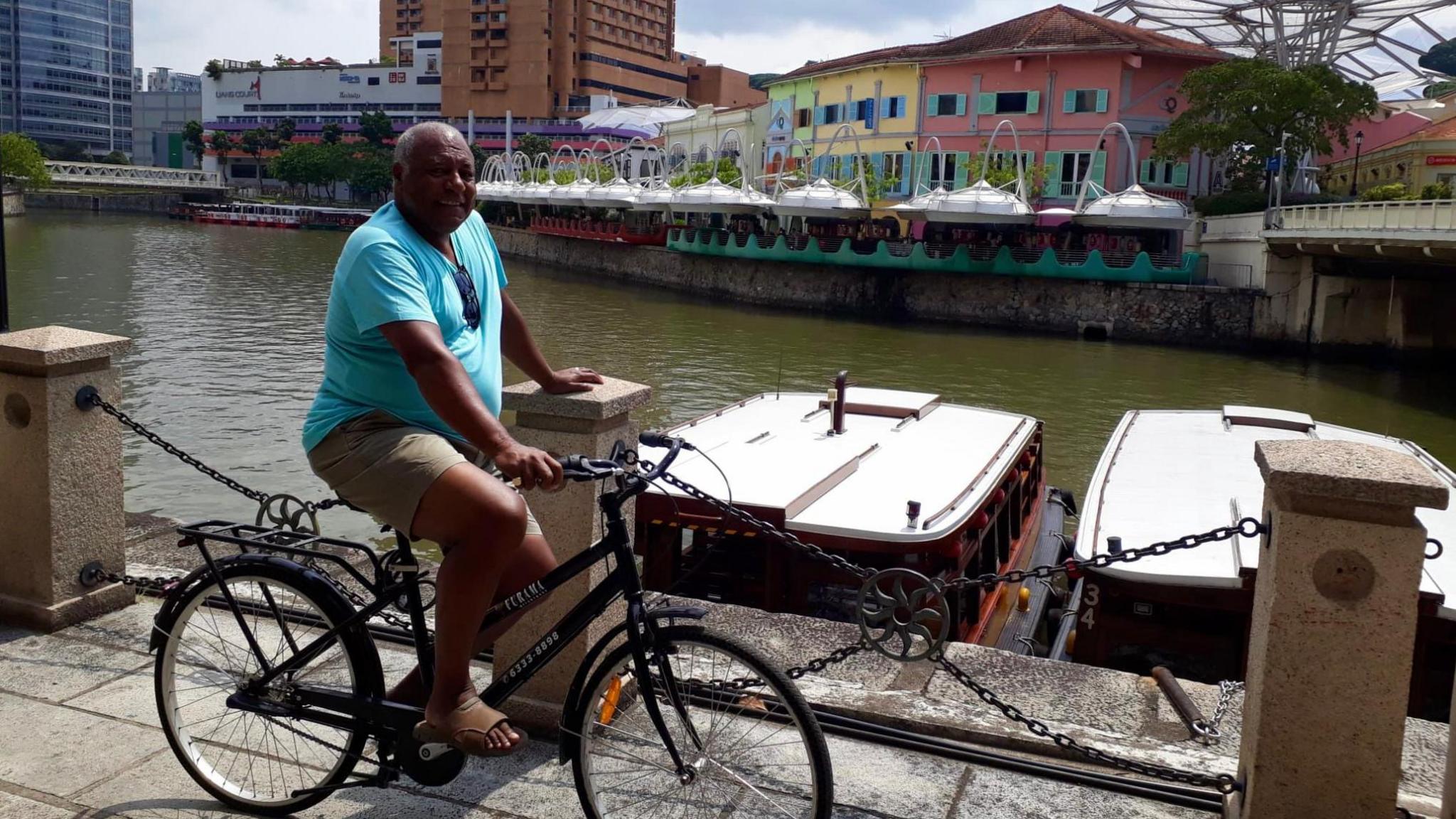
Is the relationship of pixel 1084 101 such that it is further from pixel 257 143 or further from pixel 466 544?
pixel 257 143

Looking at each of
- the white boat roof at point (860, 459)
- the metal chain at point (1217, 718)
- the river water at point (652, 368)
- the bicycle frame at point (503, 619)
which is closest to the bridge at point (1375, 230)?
the river water at point (652, 368)

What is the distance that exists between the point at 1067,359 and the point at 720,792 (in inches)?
1151

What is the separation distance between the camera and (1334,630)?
11.0 ft

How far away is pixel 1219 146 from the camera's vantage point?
41.8 meters

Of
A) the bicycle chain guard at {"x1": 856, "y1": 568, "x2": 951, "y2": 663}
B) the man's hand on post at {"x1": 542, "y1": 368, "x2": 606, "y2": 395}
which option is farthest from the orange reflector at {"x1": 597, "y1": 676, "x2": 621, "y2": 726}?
the bicycle chain guard at {"x1": 856, "y1": 568, "x2": 951, "y2": 663}

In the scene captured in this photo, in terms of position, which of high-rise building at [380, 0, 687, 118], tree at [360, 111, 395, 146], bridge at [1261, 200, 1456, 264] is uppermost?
high-rise building at [380, 0, 687, 118]

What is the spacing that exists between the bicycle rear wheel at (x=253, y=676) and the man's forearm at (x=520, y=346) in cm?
88

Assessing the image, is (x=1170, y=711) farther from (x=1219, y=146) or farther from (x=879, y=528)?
(x=1219, y=146)

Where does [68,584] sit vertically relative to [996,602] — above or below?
above

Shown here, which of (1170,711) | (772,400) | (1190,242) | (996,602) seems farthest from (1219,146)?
(1170,711)

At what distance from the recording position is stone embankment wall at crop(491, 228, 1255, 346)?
35500 millimetres

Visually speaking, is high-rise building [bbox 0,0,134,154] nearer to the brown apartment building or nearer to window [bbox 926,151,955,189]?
the brown apartment building

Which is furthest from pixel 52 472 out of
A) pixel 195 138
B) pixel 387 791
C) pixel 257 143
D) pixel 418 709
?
pixel 195 138

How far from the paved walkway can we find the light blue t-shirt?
1.14 m
